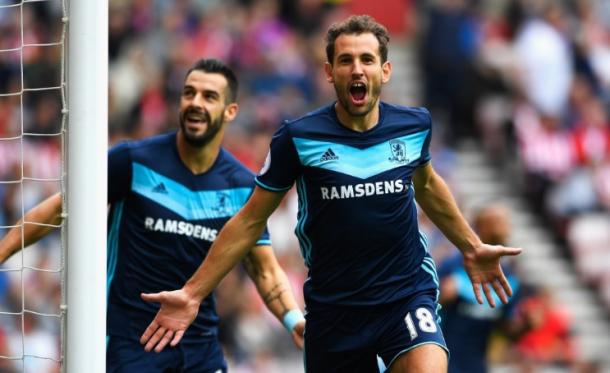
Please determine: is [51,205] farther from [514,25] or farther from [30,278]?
[514,25]

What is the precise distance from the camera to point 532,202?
706 inches

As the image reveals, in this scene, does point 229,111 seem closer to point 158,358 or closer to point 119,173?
point 119,173

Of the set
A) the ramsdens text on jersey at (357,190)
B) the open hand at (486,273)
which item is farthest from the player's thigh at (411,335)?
the ramsdens text on jersey at (357,190)

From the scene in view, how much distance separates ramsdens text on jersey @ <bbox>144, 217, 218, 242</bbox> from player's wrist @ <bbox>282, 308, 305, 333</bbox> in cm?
65

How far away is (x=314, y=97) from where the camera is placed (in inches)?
660

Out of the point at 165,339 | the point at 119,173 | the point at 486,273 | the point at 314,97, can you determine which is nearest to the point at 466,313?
the point at 486,273

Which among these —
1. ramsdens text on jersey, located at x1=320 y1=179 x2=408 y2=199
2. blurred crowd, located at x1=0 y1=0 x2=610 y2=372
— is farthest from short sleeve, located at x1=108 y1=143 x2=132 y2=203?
blurred crowd, located at x1=0 y1=0 x2=610 y2=372

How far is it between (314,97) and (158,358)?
929 centimetres

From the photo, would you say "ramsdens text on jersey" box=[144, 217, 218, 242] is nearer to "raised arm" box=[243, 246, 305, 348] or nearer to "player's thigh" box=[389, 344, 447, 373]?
"raised arm" box=[243, 246, 305, 348]

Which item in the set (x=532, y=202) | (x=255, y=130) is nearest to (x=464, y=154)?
(x=532, y=202)

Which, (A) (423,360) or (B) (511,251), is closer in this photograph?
(A) (423,360)

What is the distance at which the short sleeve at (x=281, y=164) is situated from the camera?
6.96 m

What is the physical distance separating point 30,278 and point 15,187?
107 centimetres

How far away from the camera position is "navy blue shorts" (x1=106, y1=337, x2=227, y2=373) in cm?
773
